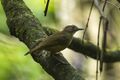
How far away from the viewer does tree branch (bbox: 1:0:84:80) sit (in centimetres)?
239

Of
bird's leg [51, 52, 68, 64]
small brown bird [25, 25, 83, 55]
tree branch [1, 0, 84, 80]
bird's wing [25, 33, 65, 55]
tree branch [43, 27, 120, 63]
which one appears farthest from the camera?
tree branch [43, 27, 120, 63]

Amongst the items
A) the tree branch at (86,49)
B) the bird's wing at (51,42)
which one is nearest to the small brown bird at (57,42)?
the bird's wing at (51,42)

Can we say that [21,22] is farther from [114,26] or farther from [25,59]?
[114,26]

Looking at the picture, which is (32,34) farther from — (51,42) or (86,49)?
(86,49)

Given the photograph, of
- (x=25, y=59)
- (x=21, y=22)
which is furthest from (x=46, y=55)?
(x=25, y=59)

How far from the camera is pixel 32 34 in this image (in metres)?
2.87

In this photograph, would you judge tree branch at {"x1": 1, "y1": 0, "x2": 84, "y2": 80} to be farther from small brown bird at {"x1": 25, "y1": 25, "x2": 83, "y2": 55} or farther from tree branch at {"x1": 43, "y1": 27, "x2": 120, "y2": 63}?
tree branch at {"x1": 43, "y1": 27, "x2": 120, "y2": 63}

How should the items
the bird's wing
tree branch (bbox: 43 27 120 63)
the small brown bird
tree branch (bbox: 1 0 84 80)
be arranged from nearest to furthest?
1. tree branch (bbox: 1 0 84 80)
2. the bird's wing
3. the small brown bird
4. tree branch (bbox: 43 27 120 63)

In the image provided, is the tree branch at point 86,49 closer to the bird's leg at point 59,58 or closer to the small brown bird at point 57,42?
the small brown bird at point 57,42

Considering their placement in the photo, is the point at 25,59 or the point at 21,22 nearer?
the point at 21,22

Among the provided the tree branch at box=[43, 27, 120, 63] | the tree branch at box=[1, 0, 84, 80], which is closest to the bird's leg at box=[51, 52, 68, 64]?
the tree branch at box=[1, 0, 84, 80]

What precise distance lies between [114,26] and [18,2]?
9.34 feet

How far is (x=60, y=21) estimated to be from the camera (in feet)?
19.4

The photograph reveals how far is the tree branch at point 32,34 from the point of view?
2.39 m
